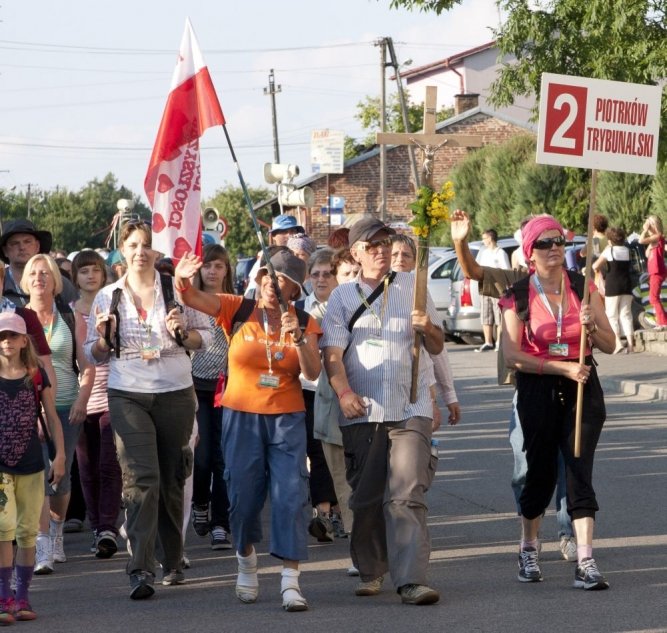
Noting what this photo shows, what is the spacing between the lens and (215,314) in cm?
761

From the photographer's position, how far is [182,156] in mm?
7809

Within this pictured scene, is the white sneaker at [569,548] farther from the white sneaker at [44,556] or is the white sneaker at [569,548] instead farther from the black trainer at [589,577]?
the white sneaker at [44,556]

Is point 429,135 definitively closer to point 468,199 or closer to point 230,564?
point 230,564

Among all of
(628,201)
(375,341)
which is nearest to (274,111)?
(628,201)

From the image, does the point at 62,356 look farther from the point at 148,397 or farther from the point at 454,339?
the point at 454,339

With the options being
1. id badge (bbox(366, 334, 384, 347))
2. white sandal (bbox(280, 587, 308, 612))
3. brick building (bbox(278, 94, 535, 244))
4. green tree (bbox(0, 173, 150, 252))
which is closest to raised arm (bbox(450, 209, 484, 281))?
id badge (bbox(366, 334, 384, 347))

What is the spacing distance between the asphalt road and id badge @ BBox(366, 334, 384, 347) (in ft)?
4.28

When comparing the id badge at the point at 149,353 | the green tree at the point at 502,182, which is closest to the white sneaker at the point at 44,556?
the id badge at the point at 149,353

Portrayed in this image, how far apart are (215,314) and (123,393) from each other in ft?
2.24

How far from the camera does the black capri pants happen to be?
769 cm

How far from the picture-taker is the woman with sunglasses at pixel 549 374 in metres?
7.72

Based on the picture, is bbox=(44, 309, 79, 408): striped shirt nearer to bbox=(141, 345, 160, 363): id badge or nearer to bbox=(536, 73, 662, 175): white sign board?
bbox=(141, 345, 160, 363): id badge

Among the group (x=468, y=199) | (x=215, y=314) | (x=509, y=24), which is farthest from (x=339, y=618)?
(x=468, y=199)

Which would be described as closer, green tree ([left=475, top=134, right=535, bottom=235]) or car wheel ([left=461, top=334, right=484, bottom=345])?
car wheel ([left=461, top=334, right=484, bottom=345])
